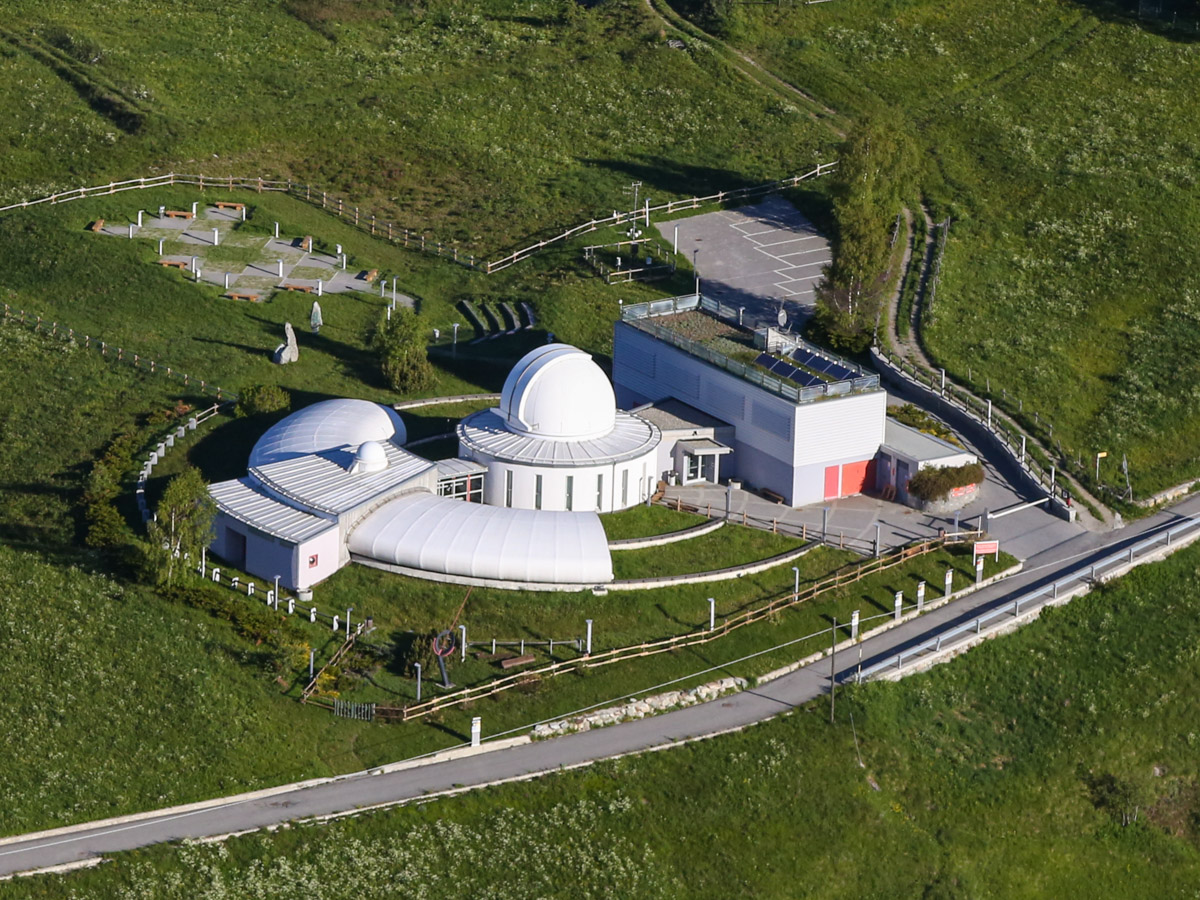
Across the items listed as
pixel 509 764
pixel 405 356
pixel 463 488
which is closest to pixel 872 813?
pixel 509 764

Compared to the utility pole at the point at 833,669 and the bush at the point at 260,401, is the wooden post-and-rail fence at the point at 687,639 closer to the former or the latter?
the utility pole at the point at 833,669

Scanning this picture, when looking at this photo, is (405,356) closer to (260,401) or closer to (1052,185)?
(260,401)

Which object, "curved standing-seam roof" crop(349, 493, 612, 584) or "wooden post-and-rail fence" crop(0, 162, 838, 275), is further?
"wooden post-and-rail fence" crop(0, 162, 838, 275)

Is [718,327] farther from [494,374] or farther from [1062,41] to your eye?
[1062,41]

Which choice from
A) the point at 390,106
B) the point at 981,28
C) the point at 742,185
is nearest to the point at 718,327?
the point at 742,185

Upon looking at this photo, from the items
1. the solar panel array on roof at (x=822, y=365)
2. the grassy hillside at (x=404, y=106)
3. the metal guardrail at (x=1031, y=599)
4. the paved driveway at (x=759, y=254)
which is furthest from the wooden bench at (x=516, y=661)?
the grassy hillside at (x=404, y=106)

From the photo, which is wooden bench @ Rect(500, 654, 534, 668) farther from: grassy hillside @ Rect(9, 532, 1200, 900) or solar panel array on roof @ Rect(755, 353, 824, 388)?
solar panel array on roof @ Rect(755, 353, 824, 388)

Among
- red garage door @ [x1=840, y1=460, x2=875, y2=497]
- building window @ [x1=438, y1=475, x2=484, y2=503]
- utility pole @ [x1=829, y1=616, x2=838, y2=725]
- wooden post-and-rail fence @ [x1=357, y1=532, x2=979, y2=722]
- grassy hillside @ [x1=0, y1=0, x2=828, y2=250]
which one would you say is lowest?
utility pole @ [x1=829, y1=616, x2=838, y2=725]

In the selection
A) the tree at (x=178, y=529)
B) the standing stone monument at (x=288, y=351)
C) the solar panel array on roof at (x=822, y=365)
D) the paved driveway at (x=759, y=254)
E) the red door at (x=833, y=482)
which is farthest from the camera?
the paved driveway at (x=759, y=254)

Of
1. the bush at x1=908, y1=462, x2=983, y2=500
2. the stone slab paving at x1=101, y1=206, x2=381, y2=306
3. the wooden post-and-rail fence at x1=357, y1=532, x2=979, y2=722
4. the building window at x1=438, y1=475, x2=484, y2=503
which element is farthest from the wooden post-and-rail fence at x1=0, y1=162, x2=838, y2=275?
the wooden post-and-rail fence at x1=357, y1=532, x2=979, y2=722
